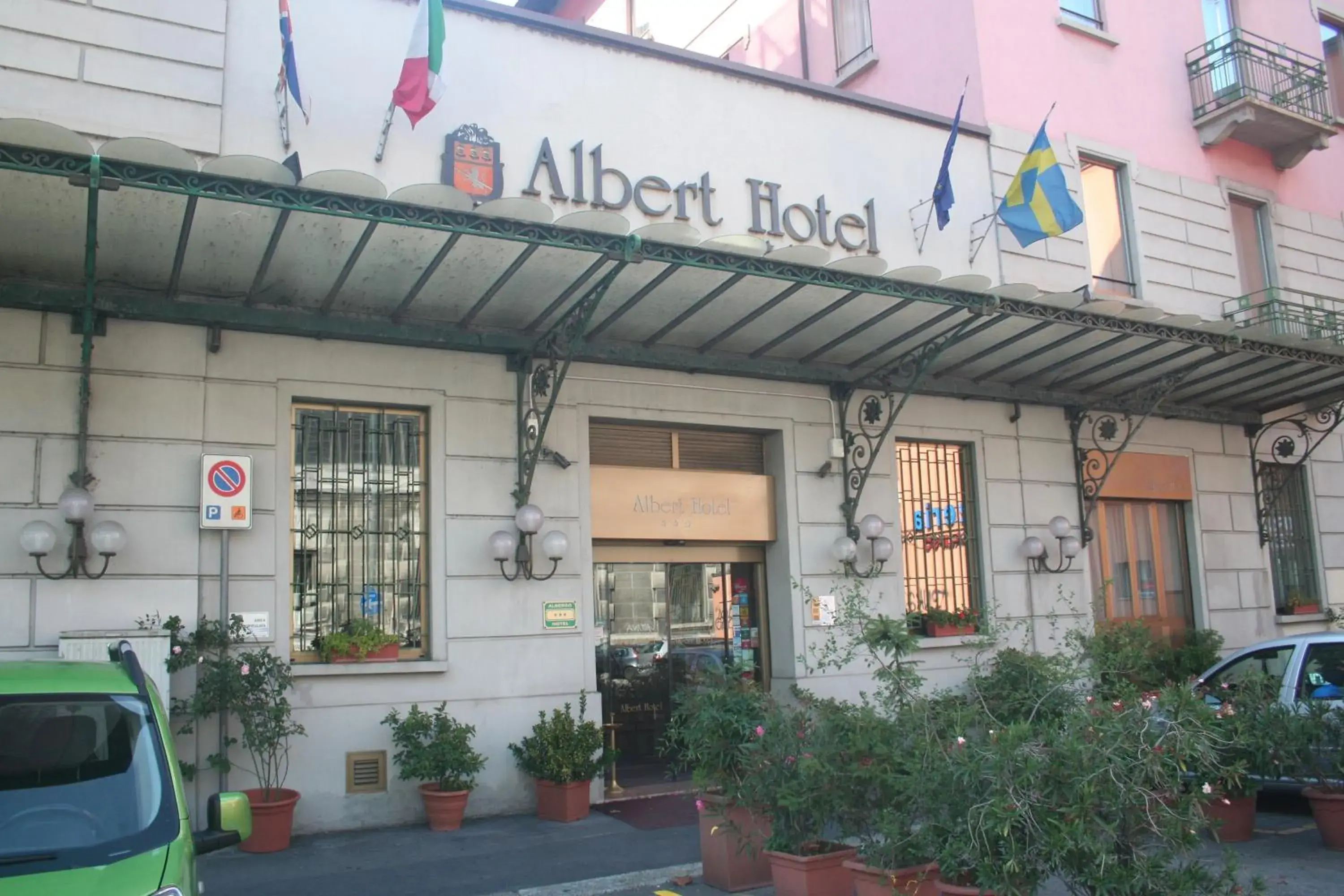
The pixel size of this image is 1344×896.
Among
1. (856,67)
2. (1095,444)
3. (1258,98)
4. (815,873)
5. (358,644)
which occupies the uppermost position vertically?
(856,67)

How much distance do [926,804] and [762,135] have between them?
8.56 m

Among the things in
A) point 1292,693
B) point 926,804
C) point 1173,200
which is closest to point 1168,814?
point 926,804

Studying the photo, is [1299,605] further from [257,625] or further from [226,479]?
[226,479]

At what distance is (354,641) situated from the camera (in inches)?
383

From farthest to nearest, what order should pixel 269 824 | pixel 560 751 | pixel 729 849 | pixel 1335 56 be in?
pixel 1335 56, pixel 560 751, pixel 269 824, pixel 729 849

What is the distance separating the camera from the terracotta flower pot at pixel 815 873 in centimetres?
669

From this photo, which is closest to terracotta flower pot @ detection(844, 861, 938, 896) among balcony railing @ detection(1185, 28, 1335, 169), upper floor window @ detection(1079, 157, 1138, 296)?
upper floor window @ detection(1079, 157, 1138, 296)

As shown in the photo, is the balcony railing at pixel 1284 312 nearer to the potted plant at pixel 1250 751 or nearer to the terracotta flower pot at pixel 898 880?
the potted plant at pixel 1250 751

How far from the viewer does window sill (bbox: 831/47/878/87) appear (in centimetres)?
1571

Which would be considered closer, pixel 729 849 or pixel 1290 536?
pixel 729 849

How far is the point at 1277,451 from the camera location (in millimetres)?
16453

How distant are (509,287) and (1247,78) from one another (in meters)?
12.6

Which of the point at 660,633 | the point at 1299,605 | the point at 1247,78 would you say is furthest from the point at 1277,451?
the point at 660,633

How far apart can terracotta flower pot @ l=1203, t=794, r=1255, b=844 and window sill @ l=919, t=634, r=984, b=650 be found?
373cm
